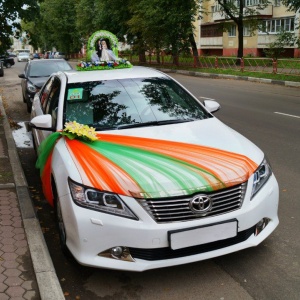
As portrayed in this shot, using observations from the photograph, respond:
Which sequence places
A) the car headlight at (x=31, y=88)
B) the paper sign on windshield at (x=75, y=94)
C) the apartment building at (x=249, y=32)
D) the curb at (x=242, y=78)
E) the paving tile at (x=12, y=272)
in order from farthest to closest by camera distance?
the apartment building at (x=249, y=32), the curb at (x=242, y=78), the car headlight at (x=31, y=88), the paper sign on windshield at (x=75, y=94), the paving tile at (x=12, y=272)

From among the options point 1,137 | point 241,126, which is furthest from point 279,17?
point 1,137

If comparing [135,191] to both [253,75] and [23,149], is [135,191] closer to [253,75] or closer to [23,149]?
[23,149]

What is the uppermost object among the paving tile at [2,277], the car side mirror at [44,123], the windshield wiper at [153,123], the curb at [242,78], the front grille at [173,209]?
the car side mirror at [44,123]

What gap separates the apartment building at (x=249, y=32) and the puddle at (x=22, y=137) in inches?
965

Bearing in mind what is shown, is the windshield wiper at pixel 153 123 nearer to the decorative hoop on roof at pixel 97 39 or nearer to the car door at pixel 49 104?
the car door at pixel 49 104

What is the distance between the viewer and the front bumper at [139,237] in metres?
3.24

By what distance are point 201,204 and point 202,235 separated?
0.23 meters


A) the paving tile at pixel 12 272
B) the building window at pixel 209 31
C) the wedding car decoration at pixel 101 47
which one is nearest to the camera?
the paving tile at pixel 12 272

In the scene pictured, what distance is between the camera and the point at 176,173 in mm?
3420

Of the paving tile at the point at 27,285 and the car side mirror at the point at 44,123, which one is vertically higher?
the car side mirror at the point at 44,123

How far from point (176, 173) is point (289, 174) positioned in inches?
130

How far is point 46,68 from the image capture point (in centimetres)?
1392

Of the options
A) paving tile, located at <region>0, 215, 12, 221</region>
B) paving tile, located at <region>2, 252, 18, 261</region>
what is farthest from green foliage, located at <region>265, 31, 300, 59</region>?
paving tile, located at <region>2, 252, 18, 261</region>

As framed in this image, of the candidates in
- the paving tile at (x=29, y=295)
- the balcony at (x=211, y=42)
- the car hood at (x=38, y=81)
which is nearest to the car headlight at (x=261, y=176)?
the paving tile at (x=29, y=295)
